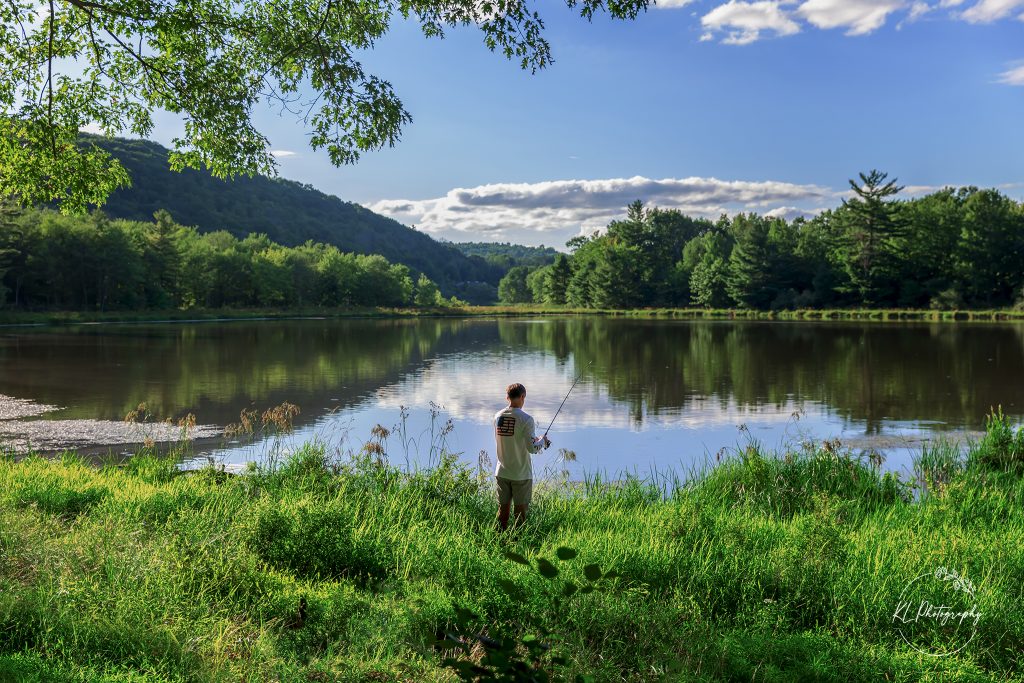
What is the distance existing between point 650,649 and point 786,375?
2408 centimetres

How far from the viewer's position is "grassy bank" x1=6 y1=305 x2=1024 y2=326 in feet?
225

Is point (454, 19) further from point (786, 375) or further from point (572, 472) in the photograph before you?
point (786, 375)

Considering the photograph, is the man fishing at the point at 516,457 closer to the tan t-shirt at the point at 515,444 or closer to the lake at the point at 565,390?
the tan t-shirt at the point at 515,444

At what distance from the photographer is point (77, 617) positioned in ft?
15.2

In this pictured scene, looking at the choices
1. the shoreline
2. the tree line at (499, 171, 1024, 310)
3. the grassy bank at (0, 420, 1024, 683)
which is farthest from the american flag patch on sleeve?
the tree line at (499, 171, 1024, 310)

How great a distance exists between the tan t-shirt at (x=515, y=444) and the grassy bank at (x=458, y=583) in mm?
578

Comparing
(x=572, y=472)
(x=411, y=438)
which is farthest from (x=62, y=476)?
(x=572, y=472)

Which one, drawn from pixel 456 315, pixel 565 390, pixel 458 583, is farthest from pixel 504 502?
pixel 456 315

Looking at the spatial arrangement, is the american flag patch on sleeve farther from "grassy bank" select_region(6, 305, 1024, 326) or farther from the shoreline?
"grassy bank" select_region(6, 305, 1024, 326)

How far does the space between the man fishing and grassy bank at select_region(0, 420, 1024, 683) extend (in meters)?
0.31

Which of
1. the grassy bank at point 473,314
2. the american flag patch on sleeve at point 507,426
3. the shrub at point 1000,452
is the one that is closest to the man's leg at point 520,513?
the american flag patch on sleeve at point 507,426

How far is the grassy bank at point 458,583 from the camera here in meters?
4.38

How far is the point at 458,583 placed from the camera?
5586 mm

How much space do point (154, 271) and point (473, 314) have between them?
47.4 m
